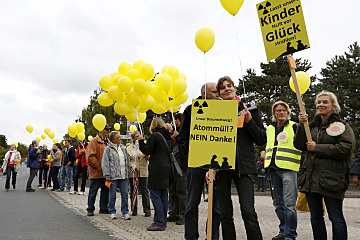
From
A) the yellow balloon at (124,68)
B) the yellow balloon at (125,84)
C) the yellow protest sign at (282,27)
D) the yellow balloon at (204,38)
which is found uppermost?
the yellow balloon at (124,68)

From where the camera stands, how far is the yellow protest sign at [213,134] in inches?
152

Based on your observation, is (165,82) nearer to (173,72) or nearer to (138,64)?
(173,72)

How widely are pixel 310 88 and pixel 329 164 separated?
36.3 meters

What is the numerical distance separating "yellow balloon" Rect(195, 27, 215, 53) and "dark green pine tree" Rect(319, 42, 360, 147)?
115 ft

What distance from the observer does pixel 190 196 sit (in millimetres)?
4539

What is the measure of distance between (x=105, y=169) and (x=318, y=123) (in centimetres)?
465

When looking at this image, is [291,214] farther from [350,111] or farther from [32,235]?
[350,111]

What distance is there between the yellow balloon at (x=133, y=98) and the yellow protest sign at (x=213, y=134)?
14.4 feet

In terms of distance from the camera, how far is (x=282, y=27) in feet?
14.8

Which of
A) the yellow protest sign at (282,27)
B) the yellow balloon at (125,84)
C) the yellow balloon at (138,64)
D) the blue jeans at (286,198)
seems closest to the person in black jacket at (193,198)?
the yellow protest sign at (282,27)

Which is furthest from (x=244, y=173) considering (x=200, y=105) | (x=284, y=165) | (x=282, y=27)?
(x=282, y=27)

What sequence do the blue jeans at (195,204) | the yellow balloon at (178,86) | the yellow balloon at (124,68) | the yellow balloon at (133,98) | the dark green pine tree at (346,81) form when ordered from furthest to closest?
the dark green pine tree at (346,81) → the yellow balloon at (124,68) → the yellow balloon at (178,86) → the yellow balloon at (133,98) → the blue jeans at (195,204)

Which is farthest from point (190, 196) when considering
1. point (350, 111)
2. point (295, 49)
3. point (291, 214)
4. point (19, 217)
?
point (350, 111)

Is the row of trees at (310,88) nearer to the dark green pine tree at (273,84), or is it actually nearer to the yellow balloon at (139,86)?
the dark green pine tree at (273,84)
